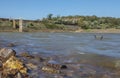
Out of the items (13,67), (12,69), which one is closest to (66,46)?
(13,67)

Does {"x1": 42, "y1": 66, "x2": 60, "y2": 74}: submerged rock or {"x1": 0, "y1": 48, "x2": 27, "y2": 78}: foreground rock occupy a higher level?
{"x1": 0, "y1": 48, "x2": 27, "y2": 78}: foreground rock

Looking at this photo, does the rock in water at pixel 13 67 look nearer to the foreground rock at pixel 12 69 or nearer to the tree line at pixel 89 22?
the foreground rock at pixel 12 69

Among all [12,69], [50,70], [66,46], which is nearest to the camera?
[12,69]

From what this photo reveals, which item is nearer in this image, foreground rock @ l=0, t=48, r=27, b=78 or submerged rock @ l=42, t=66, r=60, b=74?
foreground rock @ l=0, t=48, r=27, b=78

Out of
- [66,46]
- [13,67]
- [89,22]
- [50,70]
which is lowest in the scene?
[89,22]

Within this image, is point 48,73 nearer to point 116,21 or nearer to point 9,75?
point 9,75

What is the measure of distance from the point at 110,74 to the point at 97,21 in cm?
9866

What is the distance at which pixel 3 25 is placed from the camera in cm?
7081

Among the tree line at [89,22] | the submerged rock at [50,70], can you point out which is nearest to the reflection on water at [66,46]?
the submerged rock at [50,70]

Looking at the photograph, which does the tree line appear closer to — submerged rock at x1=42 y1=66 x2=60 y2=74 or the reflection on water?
the reflection on water

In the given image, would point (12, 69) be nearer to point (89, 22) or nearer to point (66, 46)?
point (66, 46)

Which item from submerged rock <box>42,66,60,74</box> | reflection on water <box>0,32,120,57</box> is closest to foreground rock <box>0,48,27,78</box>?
submerged rock <box>42,66,60,74</box>

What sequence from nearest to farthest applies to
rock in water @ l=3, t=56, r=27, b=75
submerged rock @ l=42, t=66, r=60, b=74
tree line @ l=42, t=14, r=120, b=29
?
rock in water @ l=3, t=56, r=27, b=75, submerged rock @ l=42, t=66, r=60, b=74, tree line @ l=42, t=14, r=120, b=29

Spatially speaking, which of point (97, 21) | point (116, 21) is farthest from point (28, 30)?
point (116, 21)
